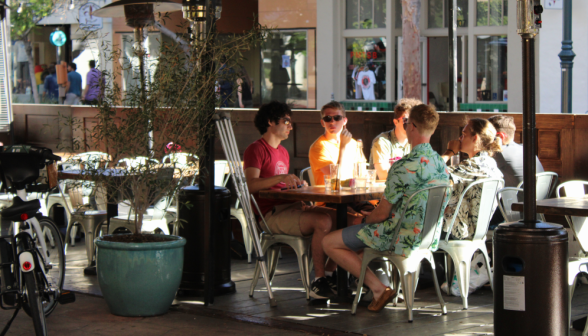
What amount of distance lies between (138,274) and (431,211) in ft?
6.20

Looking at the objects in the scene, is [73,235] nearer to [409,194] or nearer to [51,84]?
[409,194]

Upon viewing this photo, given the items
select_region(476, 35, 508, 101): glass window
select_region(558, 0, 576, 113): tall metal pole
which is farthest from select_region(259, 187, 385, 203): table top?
select_region(476, 35, 508, 101): glass window

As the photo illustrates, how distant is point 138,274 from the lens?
4.66m

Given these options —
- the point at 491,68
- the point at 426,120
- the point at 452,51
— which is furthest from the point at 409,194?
the point at 491,68

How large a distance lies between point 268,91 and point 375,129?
27.4 feet

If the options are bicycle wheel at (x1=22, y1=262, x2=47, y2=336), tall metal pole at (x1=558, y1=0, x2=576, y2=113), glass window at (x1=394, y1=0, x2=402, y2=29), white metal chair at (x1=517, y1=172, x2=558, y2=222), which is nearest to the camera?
bicycle wheel at (x1=22, y1=262, x2=47, y2=336)

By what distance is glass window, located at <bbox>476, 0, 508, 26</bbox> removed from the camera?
45.3ft

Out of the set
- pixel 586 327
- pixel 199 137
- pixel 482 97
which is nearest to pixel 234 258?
pixel 199 137

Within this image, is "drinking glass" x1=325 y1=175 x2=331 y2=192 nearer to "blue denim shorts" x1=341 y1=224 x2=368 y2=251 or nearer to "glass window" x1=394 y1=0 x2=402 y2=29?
"blue denim shorts" x1=341 y1=224 x2=368 y2=251

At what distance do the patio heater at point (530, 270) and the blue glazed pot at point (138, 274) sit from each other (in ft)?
6.90

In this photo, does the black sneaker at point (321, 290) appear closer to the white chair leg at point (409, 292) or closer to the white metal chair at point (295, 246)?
the white metal chair at point (295, 246)

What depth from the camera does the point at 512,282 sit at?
3625 millimetres

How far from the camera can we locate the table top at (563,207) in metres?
4.09

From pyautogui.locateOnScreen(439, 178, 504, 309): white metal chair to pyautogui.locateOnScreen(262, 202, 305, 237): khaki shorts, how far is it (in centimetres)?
100
